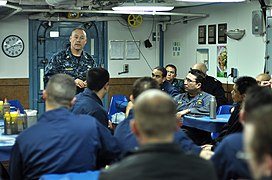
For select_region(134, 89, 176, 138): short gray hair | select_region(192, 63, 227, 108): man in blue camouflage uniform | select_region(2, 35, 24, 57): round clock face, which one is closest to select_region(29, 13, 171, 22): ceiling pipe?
select_region(2, 35, 24, 57): round clock face

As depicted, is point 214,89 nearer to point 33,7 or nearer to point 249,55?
point 249,55

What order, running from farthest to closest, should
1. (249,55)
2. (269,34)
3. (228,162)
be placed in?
(249,55) < (269,34) < (228,162)

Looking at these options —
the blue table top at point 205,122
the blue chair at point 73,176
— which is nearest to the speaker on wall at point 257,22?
the blue table top at point 205,122

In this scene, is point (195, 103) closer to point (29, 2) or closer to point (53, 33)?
point (29, 2)

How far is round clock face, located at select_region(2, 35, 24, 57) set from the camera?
1067 cm

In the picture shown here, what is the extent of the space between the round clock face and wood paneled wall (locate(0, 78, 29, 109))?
571 millimetres

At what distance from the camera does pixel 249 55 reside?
9.00m

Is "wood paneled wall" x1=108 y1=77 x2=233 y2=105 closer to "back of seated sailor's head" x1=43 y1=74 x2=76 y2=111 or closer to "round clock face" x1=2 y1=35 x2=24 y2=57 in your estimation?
"round clock face" x1=2 y1=35 x2=24 y2=57

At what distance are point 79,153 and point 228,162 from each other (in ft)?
3.27

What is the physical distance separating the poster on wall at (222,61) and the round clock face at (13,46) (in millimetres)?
4284

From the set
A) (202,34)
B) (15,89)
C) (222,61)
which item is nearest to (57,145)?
(222,61)

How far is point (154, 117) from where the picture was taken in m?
2.24

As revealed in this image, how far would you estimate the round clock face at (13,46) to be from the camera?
10.7 metres

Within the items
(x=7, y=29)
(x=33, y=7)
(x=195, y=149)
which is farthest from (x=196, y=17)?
(x=195, y=149)
